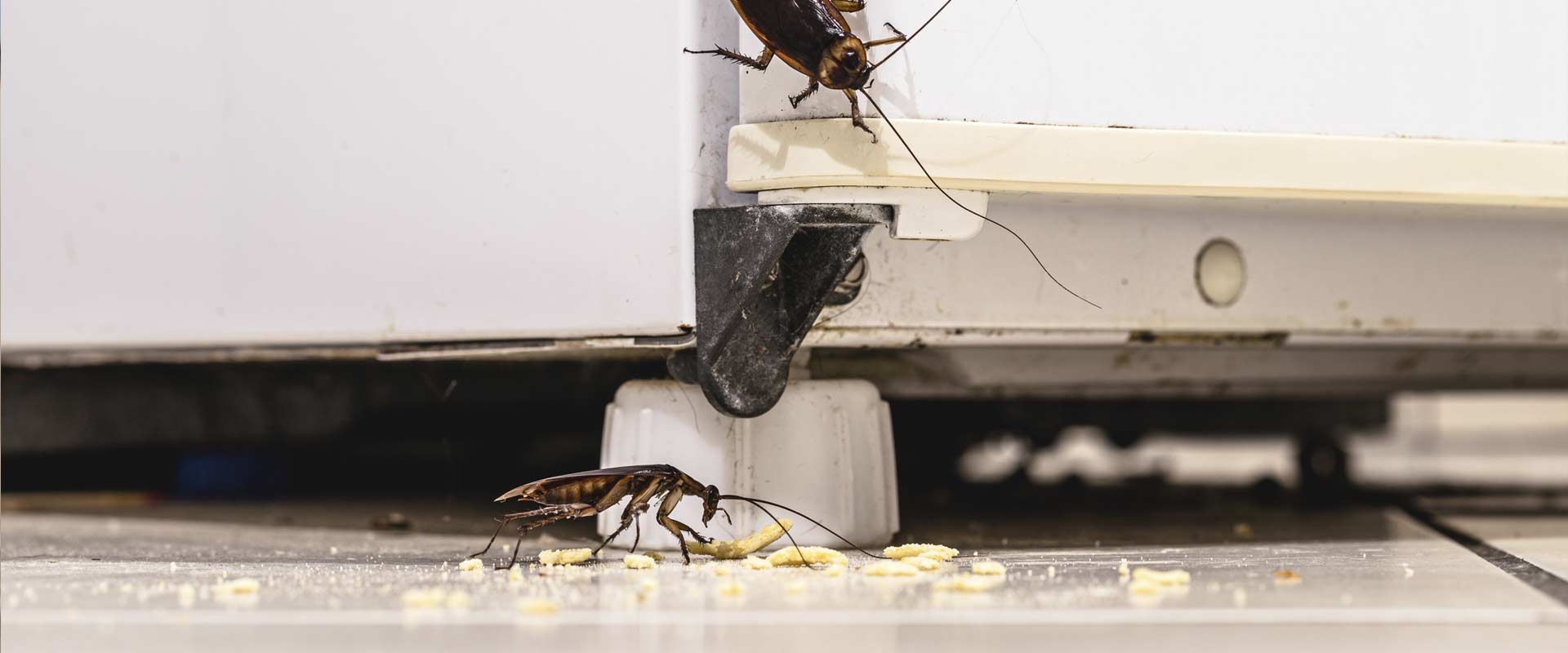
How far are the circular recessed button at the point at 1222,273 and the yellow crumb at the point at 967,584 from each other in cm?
59

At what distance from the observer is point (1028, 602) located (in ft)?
3.51

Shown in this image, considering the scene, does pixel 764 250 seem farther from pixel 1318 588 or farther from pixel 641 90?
pixel 1318 588

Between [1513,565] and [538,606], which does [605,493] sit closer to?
[538,606]

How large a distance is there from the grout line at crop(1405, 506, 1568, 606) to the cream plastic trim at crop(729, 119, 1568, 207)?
1.20 ft

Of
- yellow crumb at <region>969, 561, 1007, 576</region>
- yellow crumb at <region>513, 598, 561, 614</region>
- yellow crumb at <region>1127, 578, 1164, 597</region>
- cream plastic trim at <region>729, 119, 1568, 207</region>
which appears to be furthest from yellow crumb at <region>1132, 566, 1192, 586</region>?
yellow crumb at <region>513, 598, 561, 614</region>

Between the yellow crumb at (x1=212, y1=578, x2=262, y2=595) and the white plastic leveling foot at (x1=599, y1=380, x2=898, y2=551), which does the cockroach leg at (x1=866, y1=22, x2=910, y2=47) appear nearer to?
the white plastic leveling foot at (x1=599, y1=380, x2=898, y2=551)

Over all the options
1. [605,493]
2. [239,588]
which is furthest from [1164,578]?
[239,588]

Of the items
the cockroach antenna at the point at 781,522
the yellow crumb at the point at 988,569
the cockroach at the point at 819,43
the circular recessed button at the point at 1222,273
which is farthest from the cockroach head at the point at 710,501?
the circular recessed button at the point at 1222,273

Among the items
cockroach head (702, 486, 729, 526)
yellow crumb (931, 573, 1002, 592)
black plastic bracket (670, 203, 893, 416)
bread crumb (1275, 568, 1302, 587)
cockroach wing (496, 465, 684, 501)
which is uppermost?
black plastic bracket (670, 203, 893, 416)

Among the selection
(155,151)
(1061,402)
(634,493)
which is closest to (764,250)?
(634,493)

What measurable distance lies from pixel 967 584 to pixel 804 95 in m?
0.46

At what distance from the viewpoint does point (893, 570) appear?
1.22 meters

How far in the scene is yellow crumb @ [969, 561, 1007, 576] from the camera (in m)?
1.22

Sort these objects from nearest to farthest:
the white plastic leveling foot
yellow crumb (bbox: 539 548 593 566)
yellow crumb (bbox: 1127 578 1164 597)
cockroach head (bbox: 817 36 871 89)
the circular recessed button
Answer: yellow crumb (bbox: 1127 578 1164 597), cockroach head (bbox: 817 36 871 89), yellow crumb (bbox: 539 548 593 566), the white plastic leveling foot, the circular recessed button
